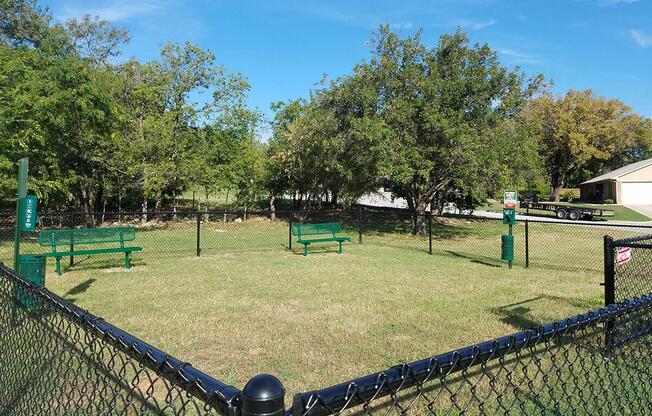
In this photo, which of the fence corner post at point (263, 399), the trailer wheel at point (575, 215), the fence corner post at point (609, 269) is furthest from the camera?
the trailer wheel at point (575, 215)

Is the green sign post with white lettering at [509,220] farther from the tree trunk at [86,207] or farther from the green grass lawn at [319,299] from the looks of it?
the tree trunk at [86,207]

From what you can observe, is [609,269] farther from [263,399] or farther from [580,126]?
[580,126]

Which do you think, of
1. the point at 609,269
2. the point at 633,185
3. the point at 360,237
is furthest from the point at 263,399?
the point at 633,185

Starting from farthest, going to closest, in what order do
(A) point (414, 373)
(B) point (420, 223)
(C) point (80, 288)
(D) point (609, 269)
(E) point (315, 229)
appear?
(B) point (420, 223) < (E) point (315, 229) < (C) point (80, 288) < (D) point (609, 269) < (A) point (414, 373)

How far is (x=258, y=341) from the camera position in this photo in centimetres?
589

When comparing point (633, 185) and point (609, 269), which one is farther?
point (633, 185)

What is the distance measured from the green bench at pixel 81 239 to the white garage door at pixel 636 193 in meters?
45.7

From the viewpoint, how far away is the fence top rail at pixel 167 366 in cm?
124

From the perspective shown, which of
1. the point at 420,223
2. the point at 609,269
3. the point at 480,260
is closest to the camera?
the point at 609,269

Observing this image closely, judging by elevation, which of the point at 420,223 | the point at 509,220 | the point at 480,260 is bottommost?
the point at 480,260

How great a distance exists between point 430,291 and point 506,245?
4180 mm

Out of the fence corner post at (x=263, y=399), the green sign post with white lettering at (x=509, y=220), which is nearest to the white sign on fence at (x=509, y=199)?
the green sign post with white lettering at (x=509, y=220)

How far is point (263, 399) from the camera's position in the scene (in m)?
1.12

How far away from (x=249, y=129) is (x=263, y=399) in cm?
2643
